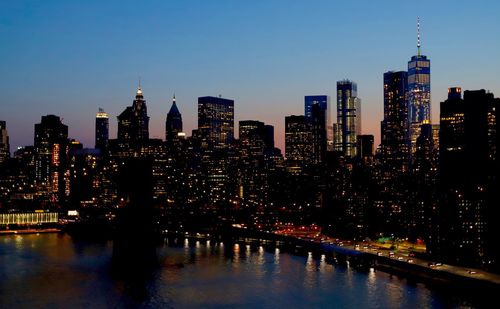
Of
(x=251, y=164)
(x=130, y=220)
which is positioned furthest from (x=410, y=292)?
(x=251, y=164)

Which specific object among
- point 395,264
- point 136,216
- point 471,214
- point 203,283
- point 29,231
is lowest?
point 203,283

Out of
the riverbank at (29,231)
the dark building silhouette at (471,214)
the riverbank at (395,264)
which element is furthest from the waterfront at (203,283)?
the riverbank at (29,231)

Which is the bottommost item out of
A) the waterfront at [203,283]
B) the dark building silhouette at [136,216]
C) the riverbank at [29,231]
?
the waterfront at [203,283]

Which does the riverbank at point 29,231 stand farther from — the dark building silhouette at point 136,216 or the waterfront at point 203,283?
the dark building silhouette at point 136,216

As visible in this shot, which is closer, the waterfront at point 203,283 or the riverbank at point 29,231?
the waterfront at point 203,283

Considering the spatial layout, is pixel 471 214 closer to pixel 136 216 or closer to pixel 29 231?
pixel 136 216

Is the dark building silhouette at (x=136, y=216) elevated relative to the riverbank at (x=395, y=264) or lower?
elevated

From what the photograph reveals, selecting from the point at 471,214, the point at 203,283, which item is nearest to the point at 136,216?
the point at 203,283

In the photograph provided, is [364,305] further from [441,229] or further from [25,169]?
[25,169]

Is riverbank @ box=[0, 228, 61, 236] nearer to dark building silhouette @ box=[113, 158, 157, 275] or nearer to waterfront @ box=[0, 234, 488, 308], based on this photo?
waterfront @ box=[0, 234, 488, 308]
